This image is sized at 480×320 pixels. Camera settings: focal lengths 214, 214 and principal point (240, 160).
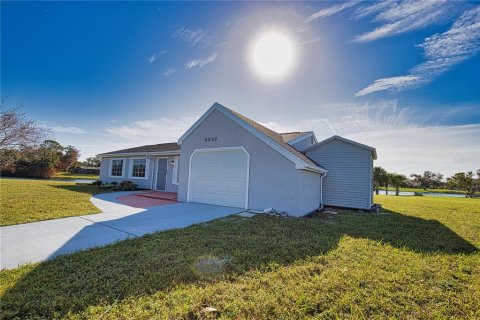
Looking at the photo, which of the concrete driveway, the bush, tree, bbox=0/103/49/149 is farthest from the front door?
tree, bbox=0/103/49/149

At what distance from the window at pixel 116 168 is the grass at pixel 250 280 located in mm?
15930

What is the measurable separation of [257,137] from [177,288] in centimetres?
694

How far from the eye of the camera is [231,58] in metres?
10.7

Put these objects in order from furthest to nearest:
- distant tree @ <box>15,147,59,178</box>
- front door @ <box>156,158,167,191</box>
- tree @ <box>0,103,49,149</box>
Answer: distant tree @ <box>15,147,59,178</box>
front door @ <box>156,158,167,191</box>
tree @ <box>0,103,49,149</box>

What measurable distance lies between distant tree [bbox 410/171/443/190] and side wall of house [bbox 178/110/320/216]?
64060 mm

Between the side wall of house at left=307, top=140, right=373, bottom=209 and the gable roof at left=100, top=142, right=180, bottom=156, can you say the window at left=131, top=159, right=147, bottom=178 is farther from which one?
the side wall of house at left=307, top=140, right=373, bottom=209

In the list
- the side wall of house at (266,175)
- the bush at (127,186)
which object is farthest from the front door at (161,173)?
the side wall of house at (266,175)

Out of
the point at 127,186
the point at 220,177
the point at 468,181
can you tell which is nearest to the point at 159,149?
the point at 127,186

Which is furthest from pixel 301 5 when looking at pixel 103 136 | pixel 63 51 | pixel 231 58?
pixel 103 136

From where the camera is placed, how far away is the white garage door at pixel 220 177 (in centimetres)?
966

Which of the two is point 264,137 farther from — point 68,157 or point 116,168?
point 68,157

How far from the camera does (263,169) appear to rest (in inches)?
354

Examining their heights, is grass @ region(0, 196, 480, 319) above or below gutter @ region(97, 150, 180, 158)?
below

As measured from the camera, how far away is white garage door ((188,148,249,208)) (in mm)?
9656
